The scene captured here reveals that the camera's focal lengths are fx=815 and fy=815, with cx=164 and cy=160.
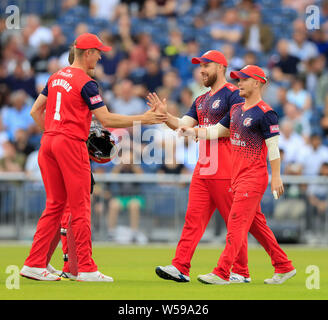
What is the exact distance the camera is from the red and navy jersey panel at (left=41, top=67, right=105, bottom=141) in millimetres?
8656

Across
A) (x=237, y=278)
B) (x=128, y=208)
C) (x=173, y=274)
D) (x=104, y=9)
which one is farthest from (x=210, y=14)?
(x=173, y=274)

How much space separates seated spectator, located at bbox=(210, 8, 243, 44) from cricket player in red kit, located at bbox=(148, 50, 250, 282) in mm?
11516

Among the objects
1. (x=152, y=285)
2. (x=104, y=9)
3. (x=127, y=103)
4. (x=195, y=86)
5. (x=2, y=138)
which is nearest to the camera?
(x=152, y=285)

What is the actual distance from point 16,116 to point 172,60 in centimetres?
421

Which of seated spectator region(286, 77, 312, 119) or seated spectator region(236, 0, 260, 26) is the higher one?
seated spectator region(236, 0, 260, 26)

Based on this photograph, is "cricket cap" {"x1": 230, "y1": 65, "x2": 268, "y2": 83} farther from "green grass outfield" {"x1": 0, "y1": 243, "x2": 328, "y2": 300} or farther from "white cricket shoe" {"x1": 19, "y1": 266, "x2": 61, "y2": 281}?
"white cricket shoe" {"x1": 19, "y1": 266, "x2": 61, "y2": 281}

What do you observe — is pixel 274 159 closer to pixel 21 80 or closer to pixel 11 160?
pixel 11 160

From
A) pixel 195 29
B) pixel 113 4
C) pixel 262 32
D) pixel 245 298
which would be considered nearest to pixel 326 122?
pixel 262 32

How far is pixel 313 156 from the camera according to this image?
55.7 feet

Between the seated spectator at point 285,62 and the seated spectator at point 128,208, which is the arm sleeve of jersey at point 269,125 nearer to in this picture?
the seated spectator at point 128,208

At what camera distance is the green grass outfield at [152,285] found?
7.64m

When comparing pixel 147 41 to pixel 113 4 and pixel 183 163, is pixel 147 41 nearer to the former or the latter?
pixel 113 4

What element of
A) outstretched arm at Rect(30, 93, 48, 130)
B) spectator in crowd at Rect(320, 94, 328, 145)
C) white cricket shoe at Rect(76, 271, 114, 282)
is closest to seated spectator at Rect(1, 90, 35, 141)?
spectator in crowd at Rect(320, 94, 328, 145)

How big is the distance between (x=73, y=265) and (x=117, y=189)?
7251mm
